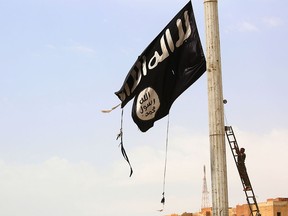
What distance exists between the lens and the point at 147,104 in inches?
464

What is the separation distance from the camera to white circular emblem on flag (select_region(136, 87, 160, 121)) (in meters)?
11.8

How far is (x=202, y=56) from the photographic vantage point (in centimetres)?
1112

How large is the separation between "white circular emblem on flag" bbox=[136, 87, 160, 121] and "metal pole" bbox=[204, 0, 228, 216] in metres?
1.62

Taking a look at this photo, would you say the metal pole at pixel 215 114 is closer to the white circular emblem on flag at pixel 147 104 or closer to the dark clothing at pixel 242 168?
the white circular emblem on flag at pixel 147 104

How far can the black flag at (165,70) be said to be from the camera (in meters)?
11.3

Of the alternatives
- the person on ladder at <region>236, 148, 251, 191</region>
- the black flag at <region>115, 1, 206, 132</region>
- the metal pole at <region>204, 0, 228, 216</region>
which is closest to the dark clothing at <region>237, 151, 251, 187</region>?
the person on ladder at <region>236, 148, 251, 191</region>

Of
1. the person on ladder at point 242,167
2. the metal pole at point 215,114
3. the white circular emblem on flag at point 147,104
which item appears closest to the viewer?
the metal pole at point 215,114

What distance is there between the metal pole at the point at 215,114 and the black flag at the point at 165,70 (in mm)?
711

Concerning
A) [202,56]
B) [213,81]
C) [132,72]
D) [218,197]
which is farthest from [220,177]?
[132,72]

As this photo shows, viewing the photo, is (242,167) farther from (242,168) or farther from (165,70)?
(165,70)

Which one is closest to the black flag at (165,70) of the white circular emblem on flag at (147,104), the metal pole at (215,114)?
the white circular emblem on flag at (147,104)

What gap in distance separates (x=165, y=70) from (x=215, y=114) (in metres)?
1.77

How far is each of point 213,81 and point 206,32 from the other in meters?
0.81

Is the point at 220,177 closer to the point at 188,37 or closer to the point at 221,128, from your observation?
the point at 221,128
